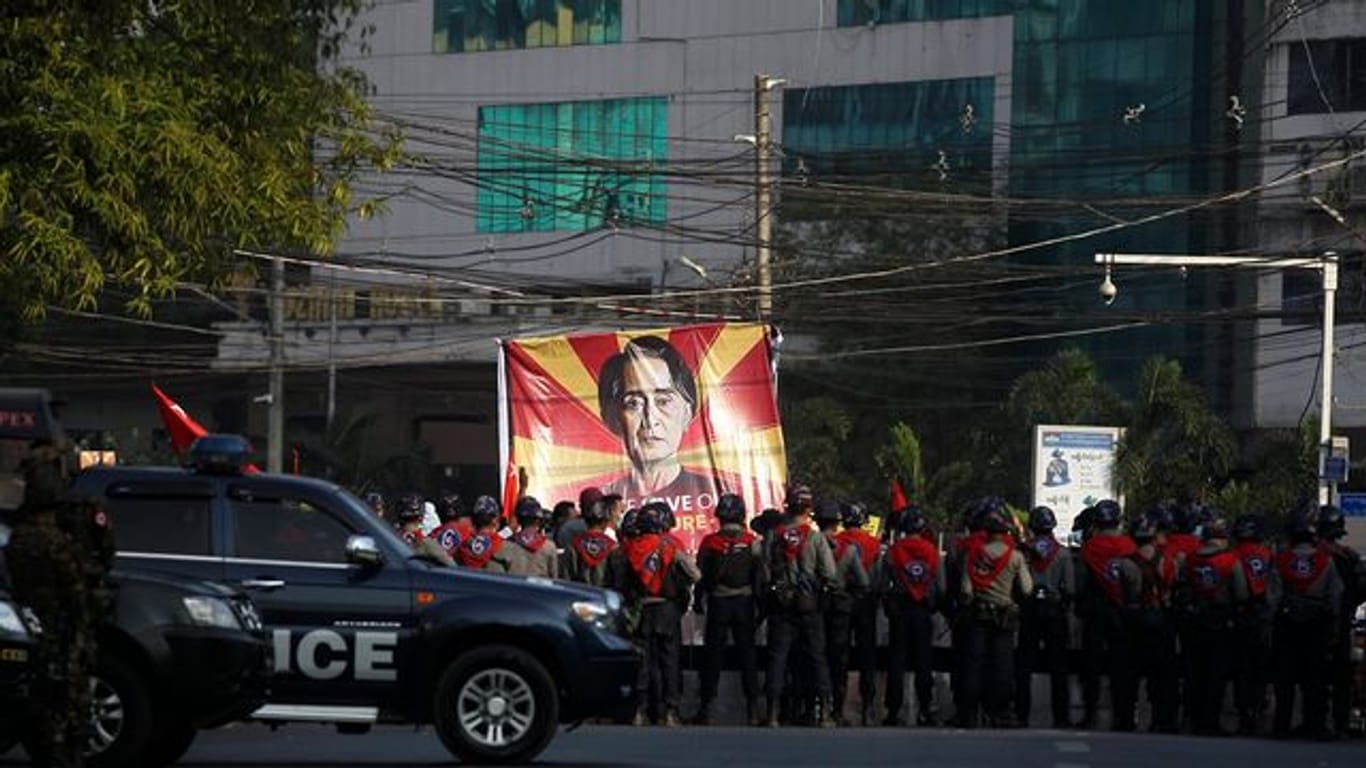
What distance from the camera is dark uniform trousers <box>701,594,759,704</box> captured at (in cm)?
2183

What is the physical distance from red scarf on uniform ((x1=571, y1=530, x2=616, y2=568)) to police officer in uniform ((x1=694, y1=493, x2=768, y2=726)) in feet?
2.64

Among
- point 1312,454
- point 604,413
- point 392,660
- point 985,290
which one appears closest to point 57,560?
point 392,660

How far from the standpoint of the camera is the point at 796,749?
18266 mm

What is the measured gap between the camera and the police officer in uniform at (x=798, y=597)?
21.6 meters

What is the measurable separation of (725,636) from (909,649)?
149cm

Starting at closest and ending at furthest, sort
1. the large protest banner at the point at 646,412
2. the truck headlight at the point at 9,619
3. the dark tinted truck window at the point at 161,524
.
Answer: the truck headlight at the point at 9,619 → the dark tinted truck window at the point at 161,524 → the large protest banner at the point at 646,412

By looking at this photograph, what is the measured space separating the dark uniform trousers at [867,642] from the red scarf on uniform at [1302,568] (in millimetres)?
3256

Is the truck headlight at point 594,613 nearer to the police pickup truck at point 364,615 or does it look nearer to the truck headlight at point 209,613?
the police pickup truck at point 364,615

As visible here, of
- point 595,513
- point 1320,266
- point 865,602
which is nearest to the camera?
point 865,602

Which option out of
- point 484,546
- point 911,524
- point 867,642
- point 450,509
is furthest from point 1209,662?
point 450,509

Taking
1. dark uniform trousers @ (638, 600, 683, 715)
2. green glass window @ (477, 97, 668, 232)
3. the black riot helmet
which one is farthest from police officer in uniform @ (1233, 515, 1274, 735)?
green glass window @ (477, 97, 668, 232)

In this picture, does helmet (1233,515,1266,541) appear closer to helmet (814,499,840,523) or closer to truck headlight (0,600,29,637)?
helmet (814,499,840,523)

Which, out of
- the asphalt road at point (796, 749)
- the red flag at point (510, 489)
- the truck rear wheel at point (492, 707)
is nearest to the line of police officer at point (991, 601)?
the asphalt road at point (796, 749)

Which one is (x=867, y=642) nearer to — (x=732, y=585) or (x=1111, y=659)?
(x=732, y=585)
